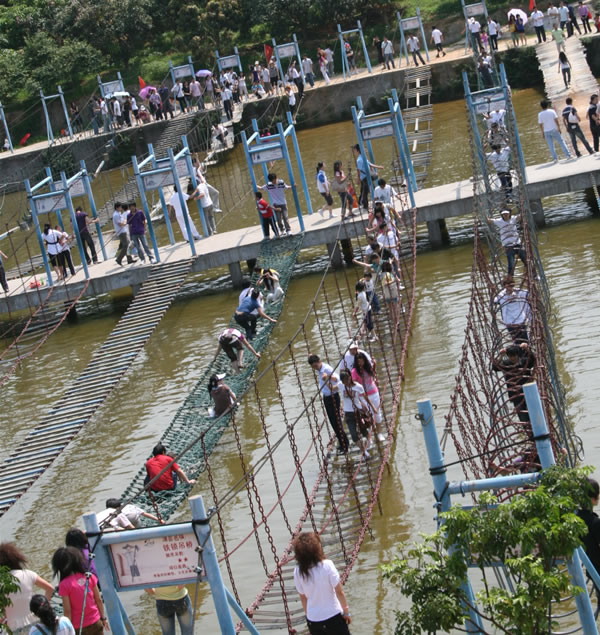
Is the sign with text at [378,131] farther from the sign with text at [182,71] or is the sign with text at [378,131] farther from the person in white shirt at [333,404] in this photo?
the sign with text at [182,71]

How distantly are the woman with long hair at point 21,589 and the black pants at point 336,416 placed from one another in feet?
17.5

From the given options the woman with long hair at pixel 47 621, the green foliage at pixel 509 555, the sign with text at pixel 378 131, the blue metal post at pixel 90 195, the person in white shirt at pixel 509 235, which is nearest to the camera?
the green foliage at pixel 509 555

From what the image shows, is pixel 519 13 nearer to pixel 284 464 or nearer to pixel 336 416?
pixel 284 464

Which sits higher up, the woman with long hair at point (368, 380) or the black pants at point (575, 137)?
the black pants at point (575, 137)

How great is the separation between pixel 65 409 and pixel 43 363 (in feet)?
17.5

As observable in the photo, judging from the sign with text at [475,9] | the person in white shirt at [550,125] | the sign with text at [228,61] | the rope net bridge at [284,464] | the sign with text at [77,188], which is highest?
the sign with text at [228,61]

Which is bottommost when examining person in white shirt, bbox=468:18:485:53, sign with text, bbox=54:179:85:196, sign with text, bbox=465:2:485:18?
sign with text, bbox=54:179:85:196

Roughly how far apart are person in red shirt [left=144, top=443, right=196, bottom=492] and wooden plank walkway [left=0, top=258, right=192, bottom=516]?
7.94 feet

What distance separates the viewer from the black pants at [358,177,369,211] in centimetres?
2442

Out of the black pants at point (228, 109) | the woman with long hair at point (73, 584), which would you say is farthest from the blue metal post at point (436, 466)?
the black pants at point (228, 109)

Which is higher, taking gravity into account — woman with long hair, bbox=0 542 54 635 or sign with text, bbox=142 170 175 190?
sign with text, bbox=142 170 175 190

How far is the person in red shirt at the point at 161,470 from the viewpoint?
13453mm

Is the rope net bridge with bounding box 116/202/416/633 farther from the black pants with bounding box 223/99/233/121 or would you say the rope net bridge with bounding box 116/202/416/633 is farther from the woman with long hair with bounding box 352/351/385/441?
the black pants with bounding box 223/99/233/121

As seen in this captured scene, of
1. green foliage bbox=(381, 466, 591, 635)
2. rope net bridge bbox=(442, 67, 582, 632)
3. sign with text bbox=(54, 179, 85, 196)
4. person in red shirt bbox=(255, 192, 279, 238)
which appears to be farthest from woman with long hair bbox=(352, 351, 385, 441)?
sign with text bbox=(54, 179, 85, 196)
